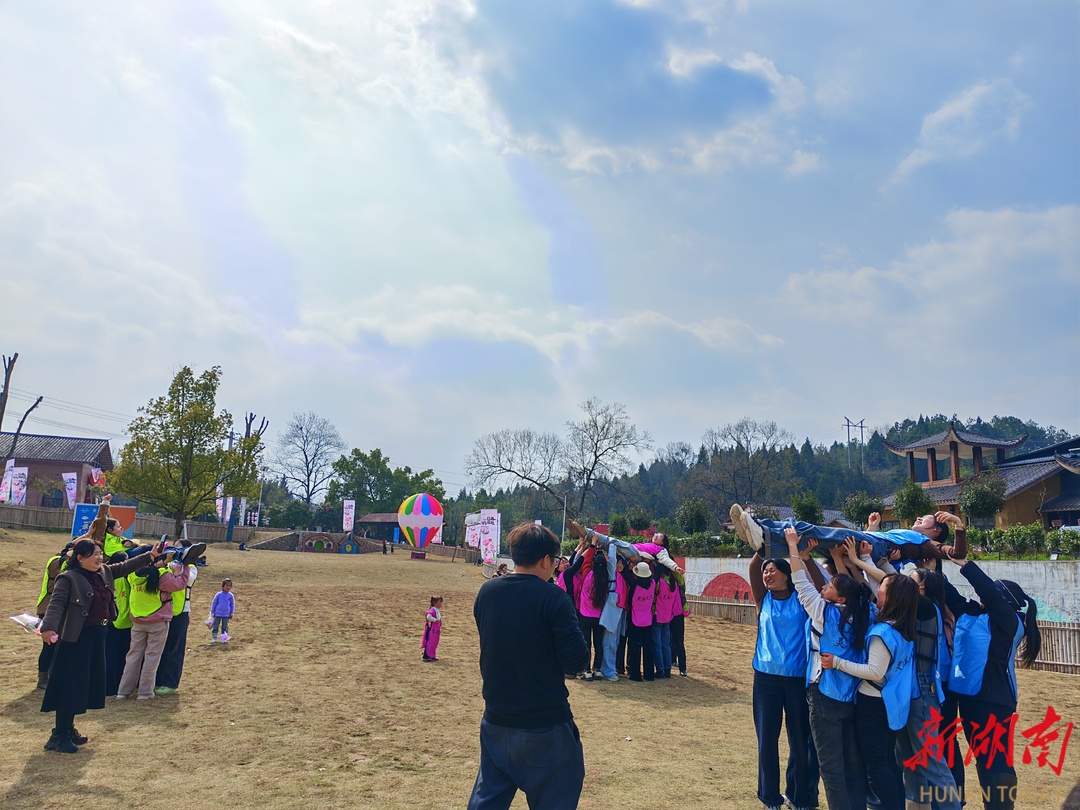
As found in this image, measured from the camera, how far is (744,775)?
235 inches

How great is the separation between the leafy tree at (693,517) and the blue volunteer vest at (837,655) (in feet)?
76.1

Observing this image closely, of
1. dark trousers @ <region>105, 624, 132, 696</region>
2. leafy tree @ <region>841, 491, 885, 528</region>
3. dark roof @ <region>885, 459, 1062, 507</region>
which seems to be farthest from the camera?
dark roof @ <region>885, 459, 1062, 507</region>

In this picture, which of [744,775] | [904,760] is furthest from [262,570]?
[904,760]

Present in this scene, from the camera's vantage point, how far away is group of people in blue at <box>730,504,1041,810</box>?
4.32 m

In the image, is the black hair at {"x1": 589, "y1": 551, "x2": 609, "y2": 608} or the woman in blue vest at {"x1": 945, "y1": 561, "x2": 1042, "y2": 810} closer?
the woman in blue vest at {"x1": 945, "y1": 561, "x2": 1042, "y2": 810}

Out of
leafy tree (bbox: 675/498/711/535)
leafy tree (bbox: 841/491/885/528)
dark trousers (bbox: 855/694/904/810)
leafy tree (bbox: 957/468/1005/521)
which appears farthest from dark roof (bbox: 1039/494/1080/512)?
dark trousers (bbox: 855/694/904/810)

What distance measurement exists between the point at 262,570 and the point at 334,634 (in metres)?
14.9

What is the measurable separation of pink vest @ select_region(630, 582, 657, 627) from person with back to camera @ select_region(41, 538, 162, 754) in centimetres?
688

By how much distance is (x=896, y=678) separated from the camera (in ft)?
13.9

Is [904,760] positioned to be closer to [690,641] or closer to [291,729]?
[291,729]

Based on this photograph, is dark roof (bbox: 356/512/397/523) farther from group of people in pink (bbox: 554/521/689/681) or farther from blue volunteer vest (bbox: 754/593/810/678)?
blue volunteer vest (bbox: 754/593/810/678)

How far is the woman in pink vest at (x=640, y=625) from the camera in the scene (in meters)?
10.2

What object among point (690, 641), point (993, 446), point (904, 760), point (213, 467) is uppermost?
point (993, 446)

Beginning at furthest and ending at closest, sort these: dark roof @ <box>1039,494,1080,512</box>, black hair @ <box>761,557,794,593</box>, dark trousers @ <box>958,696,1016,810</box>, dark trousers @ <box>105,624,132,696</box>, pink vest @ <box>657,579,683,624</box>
→ dark roof @ <box>1039,494,1080,512</box>
pink vest @ <box>657,579,683,624</box>
dark trousers @ <box>105,624,132,696</box>
black hair @ <box>761,557,794,593</box>
dark trousers @ <box>958,696,1016,810</box>
